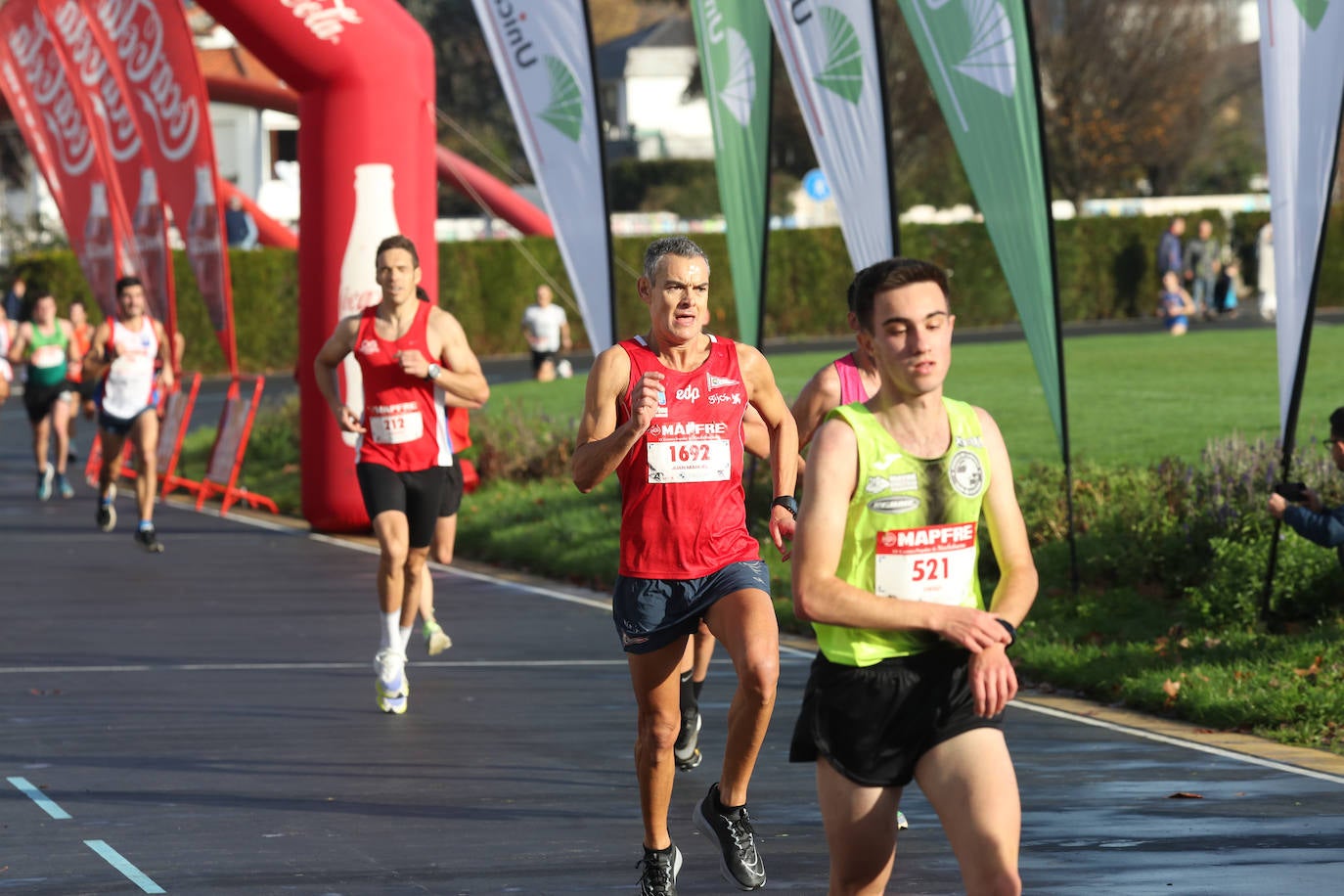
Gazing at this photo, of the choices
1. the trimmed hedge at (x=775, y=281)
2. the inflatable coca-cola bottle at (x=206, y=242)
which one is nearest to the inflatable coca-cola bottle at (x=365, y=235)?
the inflatable coca-cola bottle at (x=206, y=242)

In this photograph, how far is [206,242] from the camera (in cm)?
2006

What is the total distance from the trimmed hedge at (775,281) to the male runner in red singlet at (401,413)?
101ft

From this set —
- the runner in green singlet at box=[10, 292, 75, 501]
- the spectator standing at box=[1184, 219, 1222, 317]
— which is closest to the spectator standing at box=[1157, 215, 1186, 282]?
the spectator standing at box=[1184, 219, 1222, 317]

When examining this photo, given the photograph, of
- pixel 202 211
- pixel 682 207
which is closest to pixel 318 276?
pixel 202 211

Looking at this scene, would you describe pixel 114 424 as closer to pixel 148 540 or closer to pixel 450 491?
pixel 148 540

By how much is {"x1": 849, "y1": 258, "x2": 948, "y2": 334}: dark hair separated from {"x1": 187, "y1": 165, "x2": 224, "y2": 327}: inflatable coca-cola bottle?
610 inches

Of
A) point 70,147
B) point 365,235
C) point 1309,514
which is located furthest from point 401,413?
point 70,147

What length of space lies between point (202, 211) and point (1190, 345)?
55.9 feet

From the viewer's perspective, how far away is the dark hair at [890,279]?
476cm

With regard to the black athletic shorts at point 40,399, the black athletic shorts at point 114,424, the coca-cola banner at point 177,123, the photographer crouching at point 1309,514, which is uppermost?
the coca-cola banner at point 177,123

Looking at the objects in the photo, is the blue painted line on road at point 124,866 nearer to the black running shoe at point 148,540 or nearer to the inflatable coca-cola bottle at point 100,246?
the black running shoe at point 148,540

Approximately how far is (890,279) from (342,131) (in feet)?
43.5

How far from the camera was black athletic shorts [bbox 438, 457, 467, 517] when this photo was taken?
34.3 feet

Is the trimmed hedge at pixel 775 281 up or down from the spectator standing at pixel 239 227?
down
